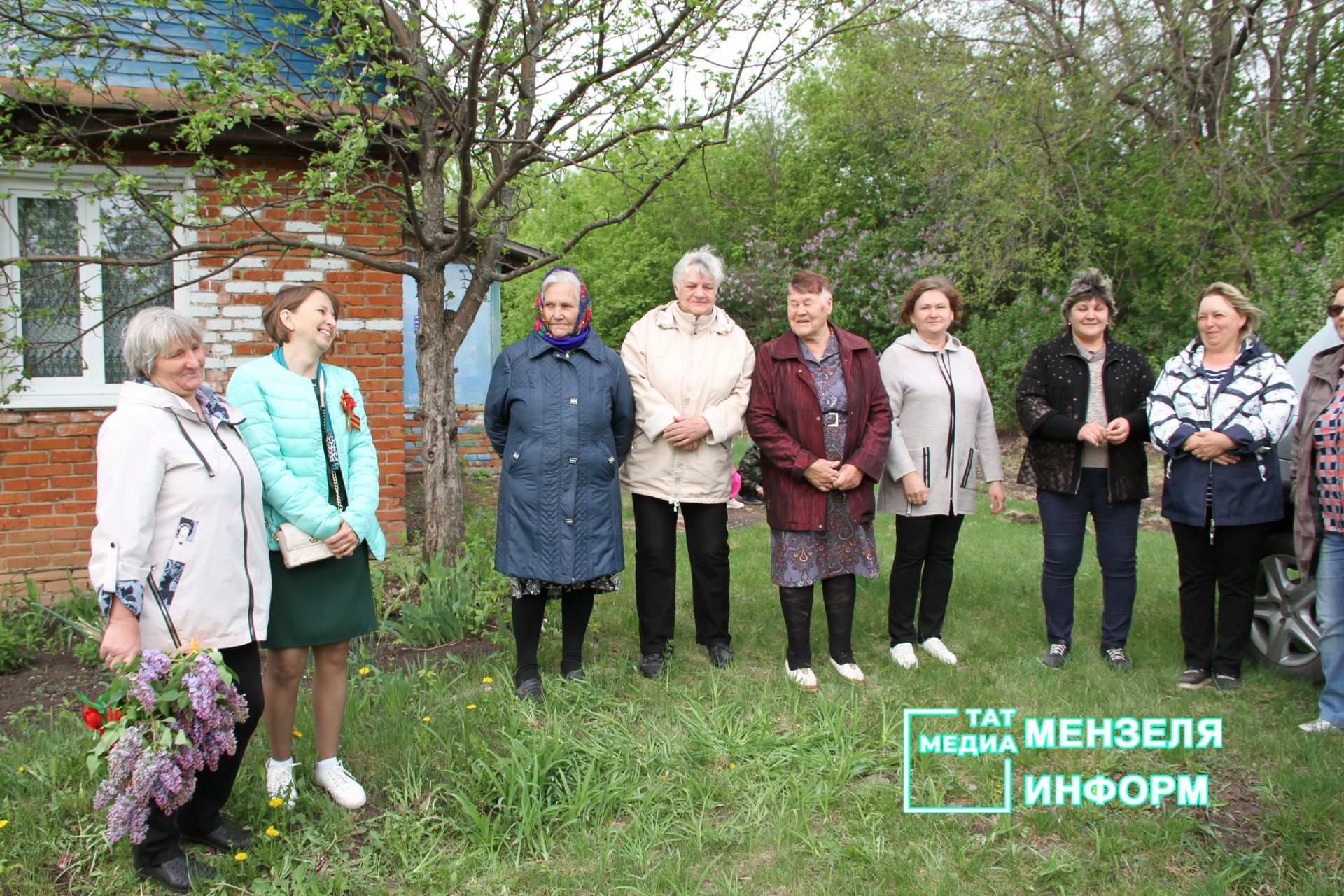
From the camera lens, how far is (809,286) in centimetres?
450

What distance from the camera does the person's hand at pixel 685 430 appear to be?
4.38 metres

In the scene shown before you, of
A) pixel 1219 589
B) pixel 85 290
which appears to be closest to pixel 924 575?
pixel 1219 589

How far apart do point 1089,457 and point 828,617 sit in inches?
60.6

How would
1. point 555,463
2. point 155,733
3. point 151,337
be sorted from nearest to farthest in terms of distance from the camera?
point 155,733, point 151,337, point 555,463

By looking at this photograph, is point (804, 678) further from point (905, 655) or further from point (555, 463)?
point (555, 463)

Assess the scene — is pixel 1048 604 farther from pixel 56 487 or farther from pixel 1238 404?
pixel 56 487

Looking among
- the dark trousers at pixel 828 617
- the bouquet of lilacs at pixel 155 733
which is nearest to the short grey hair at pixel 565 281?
the dark trousers at pixel 828 617

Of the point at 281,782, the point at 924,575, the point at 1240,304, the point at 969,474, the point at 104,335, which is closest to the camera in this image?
the point at 281,782

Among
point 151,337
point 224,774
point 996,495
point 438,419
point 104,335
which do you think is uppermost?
point 104,335

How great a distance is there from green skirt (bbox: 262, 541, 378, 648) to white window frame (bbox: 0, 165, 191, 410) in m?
3.82

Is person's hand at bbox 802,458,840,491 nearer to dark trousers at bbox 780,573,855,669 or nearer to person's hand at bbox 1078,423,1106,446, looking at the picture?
dark trousers at bbox 780,573,855,669

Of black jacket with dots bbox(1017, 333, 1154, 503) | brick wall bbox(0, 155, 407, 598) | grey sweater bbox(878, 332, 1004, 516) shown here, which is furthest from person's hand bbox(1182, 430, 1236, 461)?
brick wall bbox(0, 155, 407, 598)

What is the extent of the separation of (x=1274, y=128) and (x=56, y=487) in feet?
39.3

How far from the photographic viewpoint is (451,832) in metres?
3.28
